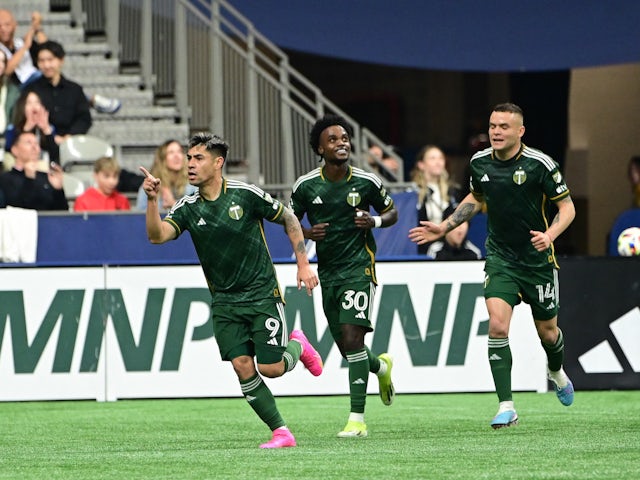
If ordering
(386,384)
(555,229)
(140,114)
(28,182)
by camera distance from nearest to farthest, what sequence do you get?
(555,229) < (386,384) < (28,182) < (140,114)

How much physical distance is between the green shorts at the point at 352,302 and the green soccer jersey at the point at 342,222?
2.1 inches

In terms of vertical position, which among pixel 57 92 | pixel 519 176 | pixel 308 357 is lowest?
pixel 308 357

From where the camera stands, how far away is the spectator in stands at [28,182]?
15.8 meters

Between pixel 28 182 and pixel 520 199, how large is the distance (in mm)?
7113

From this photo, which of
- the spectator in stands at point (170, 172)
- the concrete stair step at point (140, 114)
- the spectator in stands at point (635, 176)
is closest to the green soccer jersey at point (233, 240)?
the spectator in stands at point (170, 172)

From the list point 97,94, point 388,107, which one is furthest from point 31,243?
point 388,107

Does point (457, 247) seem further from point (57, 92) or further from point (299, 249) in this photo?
point (299, 249)

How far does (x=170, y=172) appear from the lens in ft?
53.0

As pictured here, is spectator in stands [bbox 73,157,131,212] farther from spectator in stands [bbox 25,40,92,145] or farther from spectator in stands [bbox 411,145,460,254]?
spectator in stands [bbox 411,145,460,254]

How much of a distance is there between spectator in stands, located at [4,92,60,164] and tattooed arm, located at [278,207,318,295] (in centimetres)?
764

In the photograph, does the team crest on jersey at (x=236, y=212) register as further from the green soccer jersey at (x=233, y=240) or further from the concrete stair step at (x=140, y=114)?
the concrete stair step at (x=140, y=114)

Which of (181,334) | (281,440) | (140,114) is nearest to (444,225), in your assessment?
(281,440)

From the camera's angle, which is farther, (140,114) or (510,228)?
(140,114)

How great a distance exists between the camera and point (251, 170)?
1805 cm
